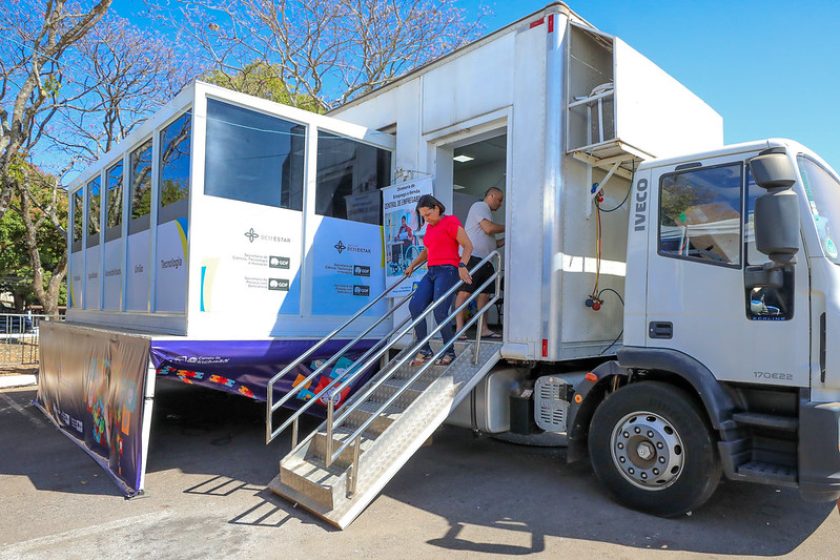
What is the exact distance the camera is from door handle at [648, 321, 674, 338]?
426 cm

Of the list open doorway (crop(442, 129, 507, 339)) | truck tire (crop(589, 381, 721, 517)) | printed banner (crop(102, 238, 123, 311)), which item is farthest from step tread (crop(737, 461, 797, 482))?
printed banner (crop(102, 238, 123, 311))

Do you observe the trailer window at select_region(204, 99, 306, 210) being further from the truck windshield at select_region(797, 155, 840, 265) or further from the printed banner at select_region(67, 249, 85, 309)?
the printed banner at select_region(67, 249, 85, 309)

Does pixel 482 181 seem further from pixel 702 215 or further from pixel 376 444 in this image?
pixel 376 444

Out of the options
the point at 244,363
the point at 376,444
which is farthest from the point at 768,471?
the point at 244,363

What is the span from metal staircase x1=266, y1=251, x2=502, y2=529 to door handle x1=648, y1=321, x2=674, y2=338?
56.6 inches

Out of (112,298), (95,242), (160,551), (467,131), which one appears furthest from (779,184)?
(95,242)

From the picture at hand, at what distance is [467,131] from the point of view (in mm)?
6004

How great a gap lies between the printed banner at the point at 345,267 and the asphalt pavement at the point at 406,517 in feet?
5.90

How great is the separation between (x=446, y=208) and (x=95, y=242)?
19.1 ft

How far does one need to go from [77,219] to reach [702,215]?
390 inches

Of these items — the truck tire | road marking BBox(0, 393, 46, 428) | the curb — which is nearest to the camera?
the truck tire

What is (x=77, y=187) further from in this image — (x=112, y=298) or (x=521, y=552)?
(x=521, y=552)

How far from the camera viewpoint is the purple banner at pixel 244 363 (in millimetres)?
5188

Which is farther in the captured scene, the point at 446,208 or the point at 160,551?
the point at 446,208
